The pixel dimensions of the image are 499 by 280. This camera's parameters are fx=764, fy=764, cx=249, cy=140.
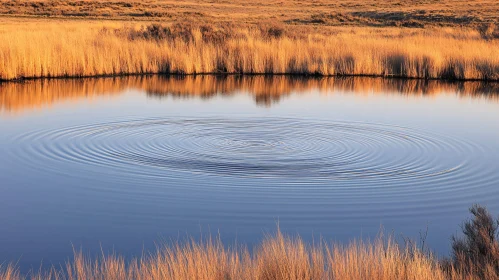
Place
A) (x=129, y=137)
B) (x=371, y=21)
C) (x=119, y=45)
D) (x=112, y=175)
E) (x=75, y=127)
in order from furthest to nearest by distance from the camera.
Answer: (x=371, y=21) < (x=119, y=45) < (x=75, y=127) < (x=129, y=137) < (x=112, y=175)

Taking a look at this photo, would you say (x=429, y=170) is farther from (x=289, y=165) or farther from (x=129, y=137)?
(x=129, y=137)

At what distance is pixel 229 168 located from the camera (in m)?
9.05

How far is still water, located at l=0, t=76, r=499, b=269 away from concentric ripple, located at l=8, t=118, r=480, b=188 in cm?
3

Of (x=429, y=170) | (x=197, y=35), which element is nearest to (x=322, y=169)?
(x=429, y=170)

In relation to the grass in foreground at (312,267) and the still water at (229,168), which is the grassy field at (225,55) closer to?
the still water at (229,168)

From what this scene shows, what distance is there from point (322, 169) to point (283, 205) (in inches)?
61.7

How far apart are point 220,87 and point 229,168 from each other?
7988 millimetres

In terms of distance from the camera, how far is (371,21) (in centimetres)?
4638

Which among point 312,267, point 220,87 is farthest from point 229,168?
point 220,87

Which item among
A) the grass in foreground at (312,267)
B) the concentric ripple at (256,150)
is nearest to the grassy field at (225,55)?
the concentric ripple at (256,150)

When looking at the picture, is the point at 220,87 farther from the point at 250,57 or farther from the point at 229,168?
the point at 229,168

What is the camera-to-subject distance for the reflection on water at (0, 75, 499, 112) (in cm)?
1510

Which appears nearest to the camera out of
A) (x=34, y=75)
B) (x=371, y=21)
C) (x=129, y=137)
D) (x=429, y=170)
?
(x=429, y=170)

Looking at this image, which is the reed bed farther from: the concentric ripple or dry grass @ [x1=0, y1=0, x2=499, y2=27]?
dry grass @ [x1=0, y1=0, x2=499, y2=27]
